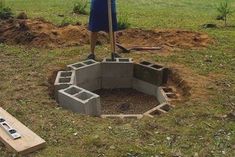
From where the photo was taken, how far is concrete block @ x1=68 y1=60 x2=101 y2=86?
6.38 metres

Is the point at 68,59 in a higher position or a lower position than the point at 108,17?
lower

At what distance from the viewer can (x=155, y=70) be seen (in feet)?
21.4

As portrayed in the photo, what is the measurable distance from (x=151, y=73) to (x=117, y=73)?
1.68 feet

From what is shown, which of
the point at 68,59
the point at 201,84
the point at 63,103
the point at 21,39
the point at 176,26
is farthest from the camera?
the point at 176,26

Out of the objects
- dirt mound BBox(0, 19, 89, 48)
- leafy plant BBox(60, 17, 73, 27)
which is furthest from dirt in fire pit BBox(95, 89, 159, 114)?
leafy plant BBox(60, 17, 73, 27)

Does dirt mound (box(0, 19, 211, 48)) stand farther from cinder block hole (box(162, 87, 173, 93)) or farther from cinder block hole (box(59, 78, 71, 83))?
cinder block hole (box(59, 78, 71, 83))

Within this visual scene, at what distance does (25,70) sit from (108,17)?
145cm

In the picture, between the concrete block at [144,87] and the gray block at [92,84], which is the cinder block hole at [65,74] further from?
the concrete block at [144,87]

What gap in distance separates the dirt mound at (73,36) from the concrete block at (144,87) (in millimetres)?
1360

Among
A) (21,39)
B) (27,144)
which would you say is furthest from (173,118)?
(21,39)

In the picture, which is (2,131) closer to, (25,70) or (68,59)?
(25,70)

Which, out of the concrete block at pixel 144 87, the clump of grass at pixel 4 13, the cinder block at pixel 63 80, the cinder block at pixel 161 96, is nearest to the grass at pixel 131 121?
the cinder block at pixel 63 80

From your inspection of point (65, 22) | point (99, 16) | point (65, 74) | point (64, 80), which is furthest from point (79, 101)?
point (65, 22)

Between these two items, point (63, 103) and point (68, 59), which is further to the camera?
point (68, 59)
